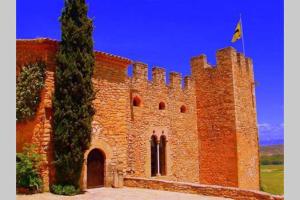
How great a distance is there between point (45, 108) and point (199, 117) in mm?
10528

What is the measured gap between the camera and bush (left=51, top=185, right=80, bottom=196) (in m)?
12.5

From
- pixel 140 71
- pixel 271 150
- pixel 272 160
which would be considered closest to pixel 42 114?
pixel 140 71

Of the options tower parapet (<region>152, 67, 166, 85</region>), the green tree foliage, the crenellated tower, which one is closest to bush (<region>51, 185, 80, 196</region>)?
the green tree foliage

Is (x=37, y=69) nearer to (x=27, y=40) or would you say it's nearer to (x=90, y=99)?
(x=27, y=40)

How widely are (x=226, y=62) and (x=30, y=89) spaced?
11.0 metres

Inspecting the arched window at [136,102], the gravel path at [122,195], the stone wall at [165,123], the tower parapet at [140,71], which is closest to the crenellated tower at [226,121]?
the stone wall at [165,123]

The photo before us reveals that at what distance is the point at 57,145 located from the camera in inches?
508

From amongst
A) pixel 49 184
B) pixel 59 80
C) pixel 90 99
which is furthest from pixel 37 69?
pixel 49 184

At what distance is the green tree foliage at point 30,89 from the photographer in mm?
13188

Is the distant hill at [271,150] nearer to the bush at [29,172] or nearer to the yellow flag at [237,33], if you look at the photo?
the yellow flag at [237,33]

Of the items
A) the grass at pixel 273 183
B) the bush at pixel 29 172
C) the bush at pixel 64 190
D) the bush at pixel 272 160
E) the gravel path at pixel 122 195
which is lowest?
the bush at pixel 272 160

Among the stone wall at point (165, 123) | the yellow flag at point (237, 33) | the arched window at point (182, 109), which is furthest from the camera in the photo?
the yellow flag at point (237, 33)

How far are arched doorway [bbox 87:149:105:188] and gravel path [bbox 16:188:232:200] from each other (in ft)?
2.24

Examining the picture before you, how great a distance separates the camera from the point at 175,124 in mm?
20141
